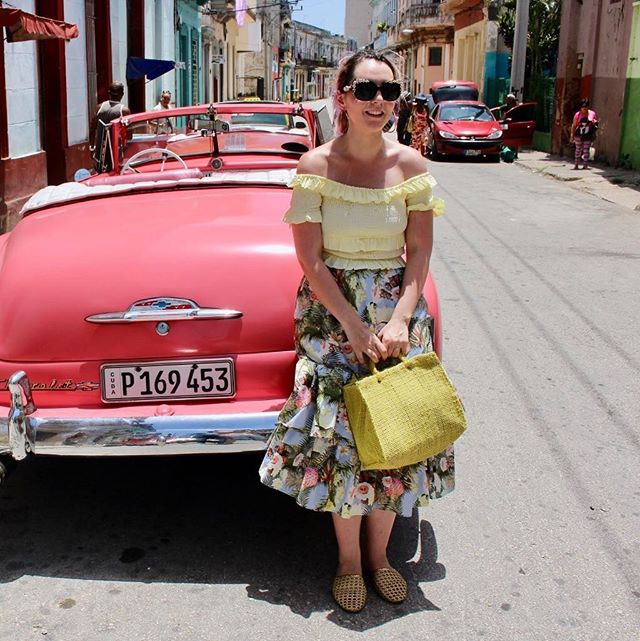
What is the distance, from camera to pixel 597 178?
59.1 ft

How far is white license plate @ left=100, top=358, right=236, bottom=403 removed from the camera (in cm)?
322

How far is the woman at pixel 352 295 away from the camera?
288 cm

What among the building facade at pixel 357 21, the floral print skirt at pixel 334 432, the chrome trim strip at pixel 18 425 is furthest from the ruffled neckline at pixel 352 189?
the building facade at pixel 357 21

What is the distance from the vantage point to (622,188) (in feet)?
53.6

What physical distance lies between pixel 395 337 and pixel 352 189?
51 centimetres

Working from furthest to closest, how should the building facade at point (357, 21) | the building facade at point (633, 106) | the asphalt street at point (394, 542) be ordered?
the building facade at point (357, 21) < the building facade at point (633, 106) < the asphalt street at point (394, 542)

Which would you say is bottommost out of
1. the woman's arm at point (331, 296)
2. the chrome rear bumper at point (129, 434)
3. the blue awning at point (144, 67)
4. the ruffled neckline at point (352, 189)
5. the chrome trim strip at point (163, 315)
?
the chrome rear bumper at point (129, 434)

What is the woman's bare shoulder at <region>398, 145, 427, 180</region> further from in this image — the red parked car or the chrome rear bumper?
the red parked car

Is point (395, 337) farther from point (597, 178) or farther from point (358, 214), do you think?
point (597, 178)

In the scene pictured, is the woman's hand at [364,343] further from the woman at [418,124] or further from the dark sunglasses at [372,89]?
the woman at [418,124]

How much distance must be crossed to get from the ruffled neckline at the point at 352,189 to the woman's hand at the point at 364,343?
40cm

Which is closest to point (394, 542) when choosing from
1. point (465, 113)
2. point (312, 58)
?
point (465, 113)

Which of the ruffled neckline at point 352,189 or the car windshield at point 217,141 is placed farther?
the car windshield at point 217,141

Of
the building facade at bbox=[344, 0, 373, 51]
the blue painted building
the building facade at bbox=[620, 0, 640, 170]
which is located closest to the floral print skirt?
the building facade at bbox=[620, 0, 640, 170]
